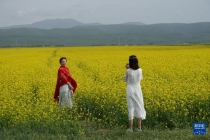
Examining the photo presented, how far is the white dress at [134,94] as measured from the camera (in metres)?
8.17

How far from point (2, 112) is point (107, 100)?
8.92ft

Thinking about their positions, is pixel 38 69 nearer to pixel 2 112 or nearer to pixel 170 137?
pixel 2 112

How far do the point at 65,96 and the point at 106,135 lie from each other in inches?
96.6

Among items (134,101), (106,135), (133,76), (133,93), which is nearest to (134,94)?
(133,93)

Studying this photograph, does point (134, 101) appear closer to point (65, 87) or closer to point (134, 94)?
point (134, 94)

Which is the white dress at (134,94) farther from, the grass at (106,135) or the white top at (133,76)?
the grass at (106,135)

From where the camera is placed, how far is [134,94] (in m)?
8.20

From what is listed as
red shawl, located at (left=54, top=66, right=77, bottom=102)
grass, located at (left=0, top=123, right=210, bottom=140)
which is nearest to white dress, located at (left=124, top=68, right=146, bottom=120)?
grass, located at (left=0, top=123, right=210, bottom=140)

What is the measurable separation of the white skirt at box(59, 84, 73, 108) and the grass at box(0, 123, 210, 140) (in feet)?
5.81

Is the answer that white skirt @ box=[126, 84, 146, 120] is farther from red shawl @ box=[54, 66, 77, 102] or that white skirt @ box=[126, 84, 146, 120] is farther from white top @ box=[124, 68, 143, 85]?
red shawl @ box=[54, 66, 77, 102]

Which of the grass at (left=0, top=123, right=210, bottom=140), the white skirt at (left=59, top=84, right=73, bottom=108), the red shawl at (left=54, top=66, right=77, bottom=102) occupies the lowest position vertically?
the grass at (left=0, top=123, right=210, bottom=140)

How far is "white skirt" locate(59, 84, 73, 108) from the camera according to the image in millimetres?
10094

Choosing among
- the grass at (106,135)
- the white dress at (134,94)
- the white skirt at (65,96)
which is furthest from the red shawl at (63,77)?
the white dress at (134,94)

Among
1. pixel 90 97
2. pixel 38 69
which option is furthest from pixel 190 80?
pixel 38 69
